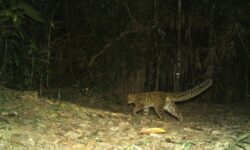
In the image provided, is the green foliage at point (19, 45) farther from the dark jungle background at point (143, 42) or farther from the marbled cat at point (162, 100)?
the marbled cat at point (162, 100)

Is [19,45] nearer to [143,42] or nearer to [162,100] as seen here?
[162,100]

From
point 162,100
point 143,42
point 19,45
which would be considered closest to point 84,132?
point 19,45

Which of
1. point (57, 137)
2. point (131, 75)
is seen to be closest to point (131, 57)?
point (131, 75)

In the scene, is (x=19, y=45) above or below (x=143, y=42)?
below

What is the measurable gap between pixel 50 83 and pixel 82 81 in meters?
0.78

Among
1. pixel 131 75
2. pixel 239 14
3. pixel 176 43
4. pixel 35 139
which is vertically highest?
pixel 239 14

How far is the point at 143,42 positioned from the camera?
10.8 metres

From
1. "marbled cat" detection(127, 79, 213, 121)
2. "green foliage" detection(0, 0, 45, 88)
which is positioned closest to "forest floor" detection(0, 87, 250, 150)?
"green foliage" detection(0, 0, 45, 88)

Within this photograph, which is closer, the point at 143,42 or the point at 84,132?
the point at 84,132

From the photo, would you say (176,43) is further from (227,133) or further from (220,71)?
(227,133)

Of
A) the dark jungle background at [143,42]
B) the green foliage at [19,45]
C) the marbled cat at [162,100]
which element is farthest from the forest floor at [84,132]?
the dark jungle background at [143,42]

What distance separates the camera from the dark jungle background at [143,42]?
10.7m

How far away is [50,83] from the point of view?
35.3 ft

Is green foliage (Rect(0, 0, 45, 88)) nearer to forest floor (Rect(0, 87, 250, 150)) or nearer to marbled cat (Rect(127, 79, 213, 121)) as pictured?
forest floor (Rect(0, 87, 250, 150))
